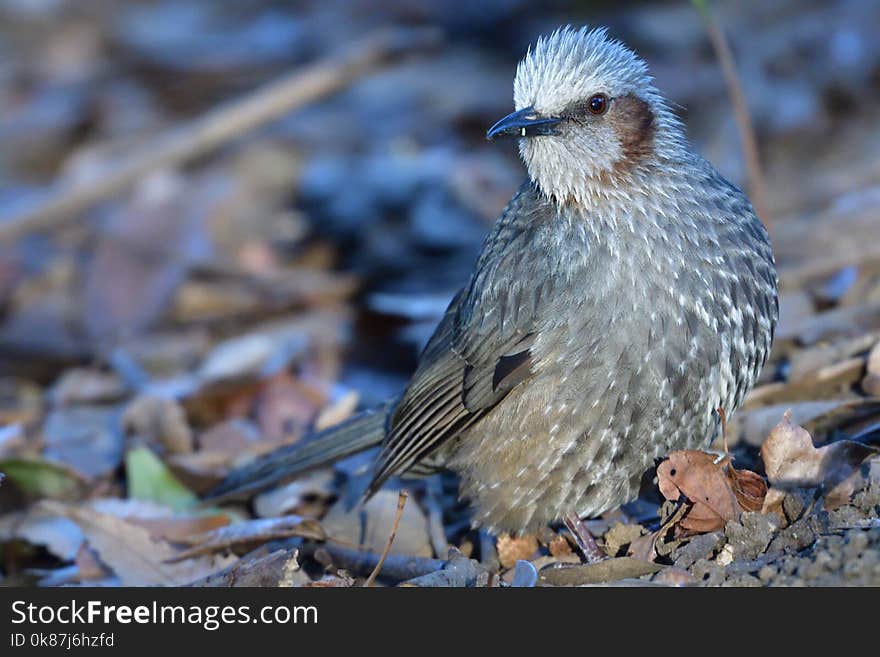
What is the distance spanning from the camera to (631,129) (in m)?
4.33

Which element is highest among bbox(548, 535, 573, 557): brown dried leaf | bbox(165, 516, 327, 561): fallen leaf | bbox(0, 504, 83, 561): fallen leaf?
bbox(0, 504, 83, 561): fallen leaf

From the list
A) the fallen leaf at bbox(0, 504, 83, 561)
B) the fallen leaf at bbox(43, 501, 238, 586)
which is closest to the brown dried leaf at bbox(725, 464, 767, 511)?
the fallen leaf at bbox(43, 501, 238, 586)

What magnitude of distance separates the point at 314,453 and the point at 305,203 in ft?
12.1

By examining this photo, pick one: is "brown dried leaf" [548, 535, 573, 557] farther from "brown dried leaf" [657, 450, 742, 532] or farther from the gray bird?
"brown dried leaf" [657, 450, 742, 532]

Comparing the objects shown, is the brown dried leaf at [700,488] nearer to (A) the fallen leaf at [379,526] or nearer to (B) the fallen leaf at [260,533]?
(A) the fallen leaf at [379,526]

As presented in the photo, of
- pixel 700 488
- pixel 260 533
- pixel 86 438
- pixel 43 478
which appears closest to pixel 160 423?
pixel 86 438

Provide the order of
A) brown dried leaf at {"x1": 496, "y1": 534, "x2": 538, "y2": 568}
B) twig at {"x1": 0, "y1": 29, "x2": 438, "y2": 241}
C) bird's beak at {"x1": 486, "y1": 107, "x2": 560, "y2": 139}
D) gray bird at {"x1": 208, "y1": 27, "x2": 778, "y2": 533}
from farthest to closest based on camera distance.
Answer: twig at {"x1": 0, "y1": 29, "x2": 438, "y2": 241} → brown dried leaf at {"x1": 496, "y1": 534, "x2": 538, "y2": 568} → bird's beak at {"x1": 486, "y1": 107, "x2": 560, "y2": 139} → gray bird at {"x1": 208, "y1": 27, "x2": 778, "y2": 533}

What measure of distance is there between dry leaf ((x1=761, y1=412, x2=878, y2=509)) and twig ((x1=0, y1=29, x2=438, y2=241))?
Answer: 4.97 meters

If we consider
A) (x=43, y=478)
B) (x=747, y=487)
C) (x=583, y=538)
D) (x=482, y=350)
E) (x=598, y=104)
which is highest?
(x=598, y=104)

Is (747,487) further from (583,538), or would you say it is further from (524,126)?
(524,126)

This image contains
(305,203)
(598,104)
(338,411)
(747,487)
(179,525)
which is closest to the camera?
(747,487)

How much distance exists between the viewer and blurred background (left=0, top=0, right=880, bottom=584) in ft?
18.4

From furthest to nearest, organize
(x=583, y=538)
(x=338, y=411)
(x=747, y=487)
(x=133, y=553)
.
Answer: (x=338, y=411) < (x=133, y=553) < (x=583, y=538) < (x=747, y=487)
